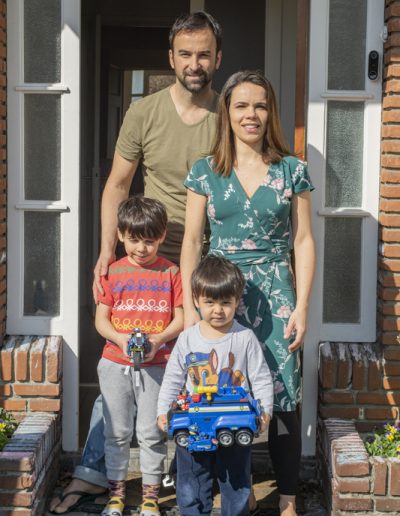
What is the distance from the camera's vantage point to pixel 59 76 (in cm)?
419

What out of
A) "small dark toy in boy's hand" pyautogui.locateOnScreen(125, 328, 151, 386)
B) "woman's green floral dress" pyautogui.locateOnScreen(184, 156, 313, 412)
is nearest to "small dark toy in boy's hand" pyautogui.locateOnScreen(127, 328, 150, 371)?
"small dark toy in boy's hand" pyautogui.locateOnScreen(125, 328, 151, 386)

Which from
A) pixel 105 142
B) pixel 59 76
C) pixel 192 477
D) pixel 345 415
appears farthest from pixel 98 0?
pixel 192 477

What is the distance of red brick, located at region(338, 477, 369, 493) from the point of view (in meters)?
3.59

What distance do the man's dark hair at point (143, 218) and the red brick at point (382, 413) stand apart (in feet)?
4.24

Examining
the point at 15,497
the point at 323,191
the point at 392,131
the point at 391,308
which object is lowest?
the point at 15,497

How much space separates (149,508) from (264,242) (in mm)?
1185

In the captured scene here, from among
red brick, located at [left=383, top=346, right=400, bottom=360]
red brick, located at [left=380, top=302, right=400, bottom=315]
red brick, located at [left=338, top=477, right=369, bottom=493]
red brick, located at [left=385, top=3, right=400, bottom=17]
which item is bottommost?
red brick, located at [left=338, top=477, right=369, bottom=493]

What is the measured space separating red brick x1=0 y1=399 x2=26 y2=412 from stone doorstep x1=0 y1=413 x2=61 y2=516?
60mm

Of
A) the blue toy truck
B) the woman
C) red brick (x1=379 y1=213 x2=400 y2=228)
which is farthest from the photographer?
red brick (x1=379 y1=213 x2=400 y2=228)

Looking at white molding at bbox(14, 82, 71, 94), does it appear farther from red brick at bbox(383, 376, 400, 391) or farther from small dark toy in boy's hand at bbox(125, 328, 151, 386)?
red brick at bbox(383, 376, 400, 391)

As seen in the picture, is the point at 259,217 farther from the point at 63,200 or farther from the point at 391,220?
the point at 63,200

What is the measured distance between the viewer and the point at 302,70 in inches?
166

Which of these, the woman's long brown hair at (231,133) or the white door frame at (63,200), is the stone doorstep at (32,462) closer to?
the white door frame at (63,200)

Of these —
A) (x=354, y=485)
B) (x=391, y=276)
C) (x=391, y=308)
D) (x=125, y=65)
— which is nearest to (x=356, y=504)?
(x=354, y=485)
